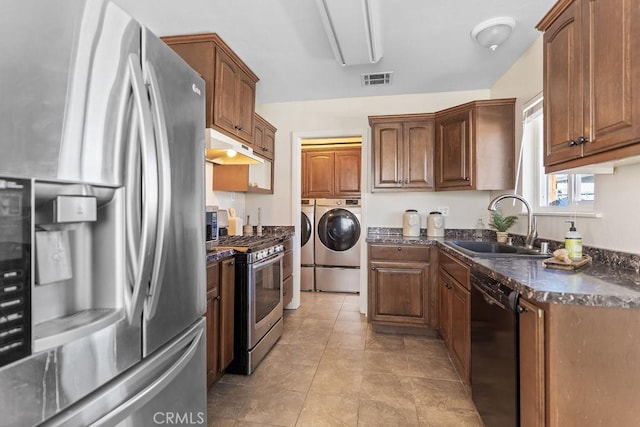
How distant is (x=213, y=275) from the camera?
1.93m

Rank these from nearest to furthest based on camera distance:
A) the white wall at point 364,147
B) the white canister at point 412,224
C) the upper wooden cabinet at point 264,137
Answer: the upper wooden cabinet at point 264,137 < the white canister at point 412,224 < the white wall at point 364,147

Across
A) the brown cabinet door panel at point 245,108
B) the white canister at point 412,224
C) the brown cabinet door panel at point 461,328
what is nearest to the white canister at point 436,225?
the white canister at point 412,224

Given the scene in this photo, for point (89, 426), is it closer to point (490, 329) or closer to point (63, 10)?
point (63, 10)

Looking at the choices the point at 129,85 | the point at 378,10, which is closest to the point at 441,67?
the point at 378,10

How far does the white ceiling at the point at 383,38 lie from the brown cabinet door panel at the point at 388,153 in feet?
1.56

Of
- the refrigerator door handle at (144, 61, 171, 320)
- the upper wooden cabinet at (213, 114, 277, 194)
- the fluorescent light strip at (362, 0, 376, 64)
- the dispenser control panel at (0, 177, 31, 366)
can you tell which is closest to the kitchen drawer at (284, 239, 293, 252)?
the upper wooden cabinet at (213, 114, 277, 194)

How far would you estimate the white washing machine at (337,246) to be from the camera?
4.52 meters

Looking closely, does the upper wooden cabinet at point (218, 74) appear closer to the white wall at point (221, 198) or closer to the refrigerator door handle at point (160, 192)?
the white wall at point (221, 198)

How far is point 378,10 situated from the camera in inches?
77.5

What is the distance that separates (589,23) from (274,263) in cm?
241

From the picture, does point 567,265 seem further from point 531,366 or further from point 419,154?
point 419,154

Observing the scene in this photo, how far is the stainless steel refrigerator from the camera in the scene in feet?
1.86

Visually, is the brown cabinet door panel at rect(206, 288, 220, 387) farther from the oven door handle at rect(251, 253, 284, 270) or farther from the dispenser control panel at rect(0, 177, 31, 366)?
the dispenser control panel at rect(0, 177, 31, 366)

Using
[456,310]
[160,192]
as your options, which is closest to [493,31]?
[456,310]
